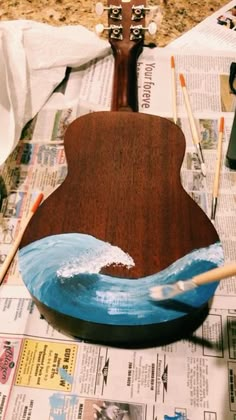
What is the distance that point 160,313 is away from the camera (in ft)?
1.62

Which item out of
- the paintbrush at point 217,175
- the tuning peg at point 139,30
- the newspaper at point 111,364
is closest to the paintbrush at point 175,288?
the newspaper at point 111,364

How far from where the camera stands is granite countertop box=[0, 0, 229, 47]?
3.02 feet

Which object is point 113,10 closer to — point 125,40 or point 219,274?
point 125,40

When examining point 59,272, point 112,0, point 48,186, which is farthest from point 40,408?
point 112,0

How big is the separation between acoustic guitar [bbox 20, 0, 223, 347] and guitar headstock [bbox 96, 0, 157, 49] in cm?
19

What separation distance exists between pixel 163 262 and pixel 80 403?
19 centimetres

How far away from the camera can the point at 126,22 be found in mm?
800

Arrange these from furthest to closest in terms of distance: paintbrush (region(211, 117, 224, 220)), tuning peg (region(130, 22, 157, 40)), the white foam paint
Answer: tuning peg (region(130, 22, 157, 40)) < paintbrush (region(211, 117, 224, 220)) < the white foam paint

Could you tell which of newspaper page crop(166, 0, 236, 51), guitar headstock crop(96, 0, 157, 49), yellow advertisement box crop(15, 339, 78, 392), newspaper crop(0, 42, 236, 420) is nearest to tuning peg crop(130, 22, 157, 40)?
guitar headstock crop(96, 0, 157, 49)

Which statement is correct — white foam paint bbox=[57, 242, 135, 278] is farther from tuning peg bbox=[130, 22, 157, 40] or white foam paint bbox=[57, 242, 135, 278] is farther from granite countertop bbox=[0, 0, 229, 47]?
granite countertop bbox=[0, 0, 229, 47]

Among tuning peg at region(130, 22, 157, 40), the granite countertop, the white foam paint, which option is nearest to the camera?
the white foam paint

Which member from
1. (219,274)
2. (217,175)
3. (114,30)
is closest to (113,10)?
(114,30)

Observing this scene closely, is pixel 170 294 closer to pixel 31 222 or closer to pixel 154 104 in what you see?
pixel 31 222

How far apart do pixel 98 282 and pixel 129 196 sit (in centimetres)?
13
